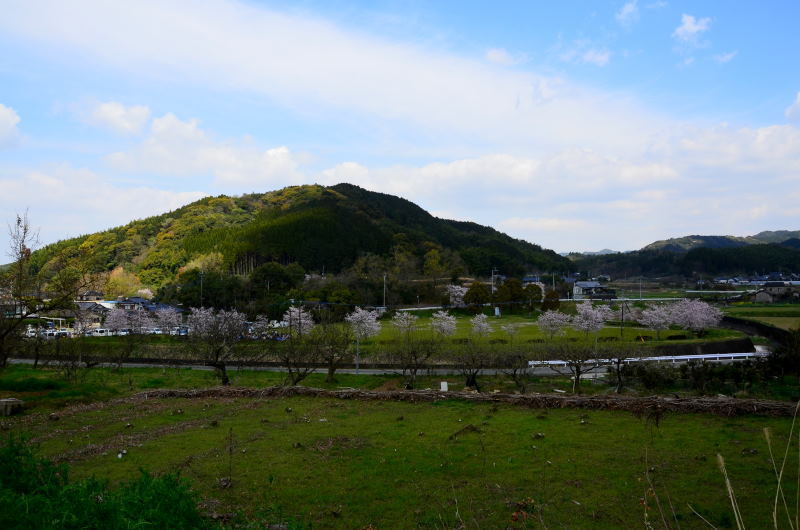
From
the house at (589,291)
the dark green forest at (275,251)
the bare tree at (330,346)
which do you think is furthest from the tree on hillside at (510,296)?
the bare tree at (330,346)

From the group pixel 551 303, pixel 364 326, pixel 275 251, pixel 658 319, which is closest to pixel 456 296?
pixel 551 303

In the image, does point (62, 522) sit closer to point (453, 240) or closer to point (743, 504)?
point (743, 504)

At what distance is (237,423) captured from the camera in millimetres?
15062

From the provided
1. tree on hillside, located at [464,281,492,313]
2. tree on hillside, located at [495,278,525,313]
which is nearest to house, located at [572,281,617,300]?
tree on hillside, located at [495,278,525,313]

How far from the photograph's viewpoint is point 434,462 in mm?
10734

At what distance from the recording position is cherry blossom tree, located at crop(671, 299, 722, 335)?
50.7 metres

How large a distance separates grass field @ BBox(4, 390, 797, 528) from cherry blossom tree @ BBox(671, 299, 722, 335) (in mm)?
42178

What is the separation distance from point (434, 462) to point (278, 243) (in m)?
92.6

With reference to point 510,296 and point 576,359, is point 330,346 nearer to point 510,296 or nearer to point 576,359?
point 576,359

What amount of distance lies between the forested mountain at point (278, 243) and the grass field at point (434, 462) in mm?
72570

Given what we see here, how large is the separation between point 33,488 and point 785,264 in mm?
168317

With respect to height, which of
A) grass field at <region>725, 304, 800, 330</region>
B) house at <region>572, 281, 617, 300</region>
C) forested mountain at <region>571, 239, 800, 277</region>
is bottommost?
grass field at <region>725, 304, 800, 330</region>

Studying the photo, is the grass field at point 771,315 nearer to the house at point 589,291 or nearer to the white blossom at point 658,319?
the white blossom at point 658,319

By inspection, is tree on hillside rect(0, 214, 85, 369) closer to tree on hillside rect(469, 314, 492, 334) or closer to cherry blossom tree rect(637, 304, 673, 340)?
tree on hillside rect(469, 314, 492, 334)
